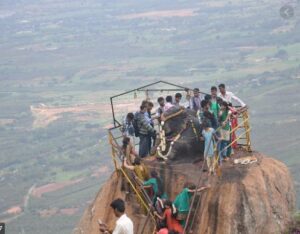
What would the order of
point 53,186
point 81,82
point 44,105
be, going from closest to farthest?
point 53,186, point 44,105, point 81,82

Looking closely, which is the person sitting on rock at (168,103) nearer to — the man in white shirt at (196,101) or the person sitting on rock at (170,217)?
the man in white shirt at (196,101)

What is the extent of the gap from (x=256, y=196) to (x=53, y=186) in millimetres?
94455

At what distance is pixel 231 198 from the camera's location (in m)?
15.9

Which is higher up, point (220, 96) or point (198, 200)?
point (220, 96)

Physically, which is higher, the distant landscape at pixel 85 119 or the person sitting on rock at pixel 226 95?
the person sitting on rock at pixel 226 95

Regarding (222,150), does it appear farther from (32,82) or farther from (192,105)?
(32,82)

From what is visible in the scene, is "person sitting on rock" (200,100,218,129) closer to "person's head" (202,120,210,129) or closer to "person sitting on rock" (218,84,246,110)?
"person's head" (202,120,210,129)

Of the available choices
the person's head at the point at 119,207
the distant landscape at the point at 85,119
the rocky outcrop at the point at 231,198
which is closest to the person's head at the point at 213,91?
the rocky outcrop at the point at 231,198

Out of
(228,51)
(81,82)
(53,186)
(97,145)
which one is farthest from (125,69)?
(53,186)

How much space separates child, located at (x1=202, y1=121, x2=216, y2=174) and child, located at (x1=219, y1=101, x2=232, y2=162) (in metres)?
0.47

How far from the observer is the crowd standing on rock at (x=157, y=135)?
51.4 ft

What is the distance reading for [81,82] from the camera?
186 meters

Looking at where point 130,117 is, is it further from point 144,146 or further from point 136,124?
point 144,146

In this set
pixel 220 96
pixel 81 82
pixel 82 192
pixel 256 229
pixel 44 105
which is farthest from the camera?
pixel 81 82
